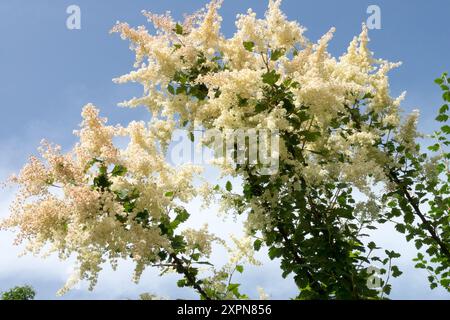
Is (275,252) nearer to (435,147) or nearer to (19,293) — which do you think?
(435,147)

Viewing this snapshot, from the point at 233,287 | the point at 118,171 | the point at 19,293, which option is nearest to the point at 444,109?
the point at 233,287

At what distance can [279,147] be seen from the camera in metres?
5.37

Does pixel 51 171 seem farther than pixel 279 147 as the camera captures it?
No

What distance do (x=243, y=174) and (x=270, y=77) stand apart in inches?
47.6

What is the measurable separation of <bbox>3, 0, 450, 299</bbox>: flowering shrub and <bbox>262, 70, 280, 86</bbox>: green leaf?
12mm

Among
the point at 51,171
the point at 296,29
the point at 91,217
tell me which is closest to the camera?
the point at 91,217

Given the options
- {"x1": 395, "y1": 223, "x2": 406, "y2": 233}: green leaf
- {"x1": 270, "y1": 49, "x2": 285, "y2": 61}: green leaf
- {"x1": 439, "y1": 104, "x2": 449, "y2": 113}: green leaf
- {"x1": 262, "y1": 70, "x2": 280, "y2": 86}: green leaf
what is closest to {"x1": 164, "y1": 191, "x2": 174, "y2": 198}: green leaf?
{"x1": 262, "y1": 70, "x2": 280, "y2": 86}: green leaf

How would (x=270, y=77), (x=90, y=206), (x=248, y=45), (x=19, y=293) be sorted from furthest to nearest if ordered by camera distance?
(x=19, y=293) → (x=248, y=45) → (x=270, y=77) → (x=90, y=206)

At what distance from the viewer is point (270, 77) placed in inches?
217

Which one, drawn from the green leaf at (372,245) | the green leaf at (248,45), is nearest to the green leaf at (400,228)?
the green leaf at (372,245)

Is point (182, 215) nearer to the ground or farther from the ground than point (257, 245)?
farther from the ground
